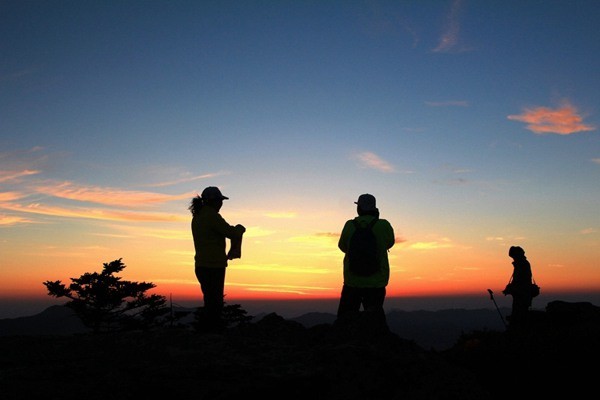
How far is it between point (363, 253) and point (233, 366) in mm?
2806

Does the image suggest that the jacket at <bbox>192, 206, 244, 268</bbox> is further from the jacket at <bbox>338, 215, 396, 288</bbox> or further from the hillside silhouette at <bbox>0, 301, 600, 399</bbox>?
the jacket at <bbox>338, 215, 396, 288</bbox>

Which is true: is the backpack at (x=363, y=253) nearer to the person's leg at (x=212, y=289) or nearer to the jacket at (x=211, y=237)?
the jacket at (x=211, y=237)

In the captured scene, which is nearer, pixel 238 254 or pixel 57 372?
pixel 57 372

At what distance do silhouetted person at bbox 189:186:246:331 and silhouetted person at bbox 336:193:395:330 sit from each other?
1687 mm

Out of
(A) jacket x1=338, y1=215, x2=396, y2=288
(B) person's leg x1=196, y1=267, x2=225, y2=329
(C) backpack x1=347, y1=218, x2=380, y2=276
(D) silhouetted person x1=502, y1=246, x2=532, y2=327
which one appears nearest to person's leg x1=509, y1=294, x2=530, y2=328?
(D) silhouetted person x1=502, y1=246, x2=532, y2=327

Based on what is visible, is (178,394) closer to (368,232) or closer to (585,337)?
(368,232)

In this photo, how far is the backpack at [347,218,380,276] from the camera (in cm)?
693

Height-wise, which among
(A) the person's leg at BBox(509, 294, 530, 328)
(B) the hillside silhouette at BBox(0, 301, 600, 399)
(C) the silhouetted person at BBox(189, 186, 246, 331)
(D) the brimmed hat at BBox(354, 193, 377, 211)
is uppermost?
(D) the brimmed hat at BBox(354, 193, 377, 211)

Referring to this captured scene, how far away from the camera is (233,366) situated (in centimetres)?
473

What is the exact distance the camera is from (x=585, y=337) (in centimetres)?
1058

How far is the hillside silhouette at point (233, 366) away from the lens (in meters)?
4.36

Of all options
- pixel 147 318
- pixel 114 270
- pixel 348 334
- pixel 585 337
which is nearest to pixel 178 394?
pixel 348 334

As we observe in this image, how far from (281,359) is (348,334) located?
42.4 inches

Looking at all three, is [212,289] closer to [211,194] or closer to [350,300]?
[211,194]
